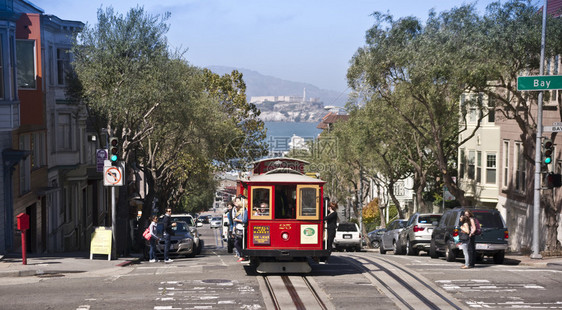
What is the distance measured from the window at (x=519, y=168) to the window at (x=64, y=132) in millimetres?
20493

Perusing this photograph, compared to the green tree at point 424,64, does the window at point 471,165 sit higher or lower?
lower

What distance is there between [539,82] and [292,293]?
10913mm

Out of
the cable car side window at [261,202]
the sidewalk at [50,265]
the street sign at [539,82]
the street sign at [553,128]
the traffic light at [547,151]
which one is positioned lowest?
the sidewalk at [50,265]

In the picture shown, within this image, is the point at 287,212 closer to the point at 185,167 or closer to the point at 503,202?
the point at 503,202

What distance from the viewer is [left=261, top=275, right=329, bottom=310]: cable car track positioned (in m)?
13.2

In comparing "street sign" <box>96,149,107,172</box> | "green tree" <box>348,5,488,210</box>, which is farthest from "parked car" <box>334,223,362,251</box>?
"street sign" <box>96,149,107,172</box>

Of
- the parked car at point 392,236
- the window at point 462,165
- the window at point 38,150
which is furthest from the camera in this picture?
the window at point 462,165

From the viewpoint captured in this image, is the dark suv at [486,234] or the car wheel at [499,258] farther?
the car wheel at [499,258]

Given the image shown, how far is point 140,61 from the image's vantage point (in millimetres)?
27562

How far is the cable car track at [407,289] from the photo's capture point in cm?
1338

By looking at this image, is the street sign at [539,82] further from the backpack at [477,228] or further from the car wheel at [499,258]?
the car wheel at [499,258]

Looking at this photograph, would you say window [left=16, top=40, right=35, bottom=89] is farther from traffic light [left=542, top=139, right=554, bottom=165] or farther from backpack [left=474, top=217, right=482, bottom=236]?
traffic light [left=542, top=139, right=554, bottom=165]

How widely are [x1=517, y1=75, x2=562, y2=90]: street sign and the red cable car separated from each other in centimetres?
774

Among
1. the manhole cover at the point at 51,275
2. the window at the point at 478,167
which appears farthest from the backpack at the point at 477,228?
the window at the point at 478,167
